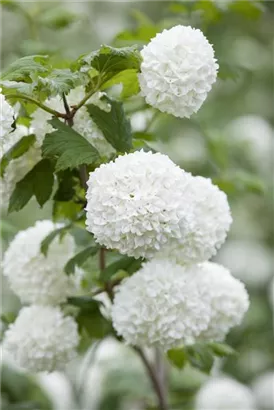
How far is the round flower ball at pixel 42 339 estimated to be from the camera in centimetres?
150

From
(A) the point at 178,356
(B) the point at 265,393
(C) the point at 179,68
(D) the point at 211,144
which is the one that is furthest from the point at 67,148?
(B) the point at 265,393

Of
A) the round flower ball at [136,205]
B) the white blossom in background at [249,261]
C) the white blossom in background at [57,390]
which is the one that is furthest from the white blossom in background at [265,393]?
the round flower ball at [136,205]

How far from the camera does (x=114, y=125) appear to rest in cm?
134

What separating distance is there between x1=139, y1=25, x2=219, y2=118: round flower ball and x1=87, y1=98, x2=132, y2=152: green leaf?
9 centimetres

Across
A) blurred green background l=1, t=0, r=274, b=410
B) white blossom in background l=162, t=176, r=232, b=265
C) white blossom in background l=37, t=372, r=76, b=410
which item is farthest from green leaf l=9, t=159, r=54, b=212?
white blossom in background l=37, t=372, r=76, b=410

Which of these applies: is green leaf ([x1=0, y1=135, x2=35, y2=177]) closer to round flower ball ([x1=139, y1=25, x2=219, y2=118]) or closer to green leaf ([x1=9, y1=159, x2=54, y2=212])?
green leaf ([x1=9, y1=159, x2=54, y2=212])

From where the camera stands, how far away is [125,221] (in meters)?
1.16

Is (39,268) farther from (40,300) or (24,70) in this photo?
(24,70)

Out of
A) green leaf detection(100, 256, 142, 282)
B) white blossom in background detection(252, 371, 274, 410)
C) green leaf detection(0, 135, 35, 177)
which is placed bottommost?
white blossom in background detection(252, 371, 274, 410)

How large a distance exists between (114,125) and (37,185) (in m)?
0.17

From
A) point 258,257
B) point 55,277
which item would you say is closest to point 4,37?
point 258,257

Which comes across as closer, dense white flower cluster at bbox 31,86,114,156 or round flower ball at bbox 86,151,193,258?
round flower ball at bbox 86,151,193,258

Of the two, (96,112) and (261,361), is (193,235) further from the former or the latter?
(261,361)

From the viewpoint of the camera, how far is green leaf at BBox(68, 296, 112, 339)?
156 cm
